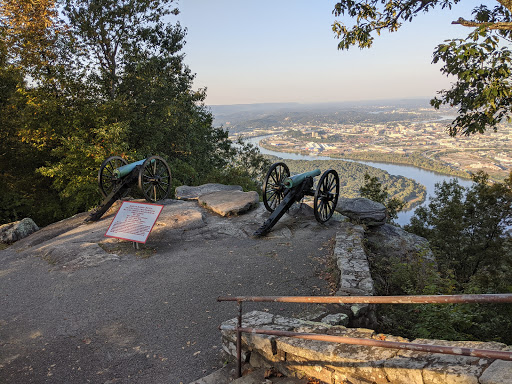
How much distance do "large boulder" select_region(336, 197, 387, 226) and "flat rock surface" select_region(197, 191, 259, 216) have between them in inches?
101

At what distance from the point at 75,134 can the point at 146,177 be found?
15.1 ft

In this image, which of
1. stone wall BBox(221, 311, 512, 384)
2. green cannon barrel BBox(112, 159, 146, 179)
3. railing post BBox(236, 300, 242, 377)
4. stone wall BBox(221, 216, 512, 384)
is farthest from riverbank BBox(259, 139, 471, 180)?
railing post BBox(236, 300, 242, 377)

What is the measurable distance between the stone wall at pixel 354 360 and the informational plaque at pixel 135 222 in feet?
13.9

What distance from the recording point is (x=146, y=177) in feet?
31.1

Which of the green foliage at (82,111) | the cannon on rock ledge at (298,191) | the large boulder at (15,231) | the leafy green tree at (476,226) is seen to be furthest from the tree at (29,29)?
the leafy green tree at (476,226)

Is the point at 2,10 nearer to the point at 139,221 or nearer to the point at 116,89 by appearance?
the point at 116,89

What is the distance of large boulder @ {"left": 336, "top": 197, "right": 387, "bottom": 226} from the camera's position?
9219 mm

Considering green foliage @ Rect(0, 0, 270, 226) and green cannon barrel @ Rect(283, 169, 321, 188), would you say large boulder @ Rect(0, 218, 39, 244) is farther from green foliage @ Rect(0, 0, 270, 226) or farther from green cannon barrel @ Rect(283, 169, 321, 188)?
green cannon barrel @ Rect(283, 169, 321, 188)

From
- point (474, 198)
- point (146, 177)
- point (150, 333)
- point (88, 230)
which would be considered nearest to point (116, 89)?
point (146, 177)

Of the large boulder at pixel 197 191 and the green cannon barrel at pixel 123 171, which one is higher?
the green cannon barrel at pixel 123 171

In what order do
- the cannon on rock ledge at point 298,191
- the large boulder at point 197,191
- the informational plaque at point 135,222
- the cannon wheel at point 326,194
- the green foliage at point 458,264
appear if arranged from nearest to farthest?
the green foliage at point 458,264 → the informational plaque at point 135,222 → the cannon on rock ledge at point 298,191 → the cannon wheel at point 326,194 → the large boulder at point 197,191

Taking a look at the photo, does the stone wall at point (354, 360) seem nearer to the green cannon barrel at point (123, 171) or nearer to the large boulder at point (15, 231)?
the green cannon barrel at point (123, 171)

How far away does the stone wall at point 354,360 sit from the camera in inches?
74.7

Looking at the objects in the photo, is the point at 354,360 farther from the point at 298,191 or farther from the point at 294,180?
the point at 298,191
